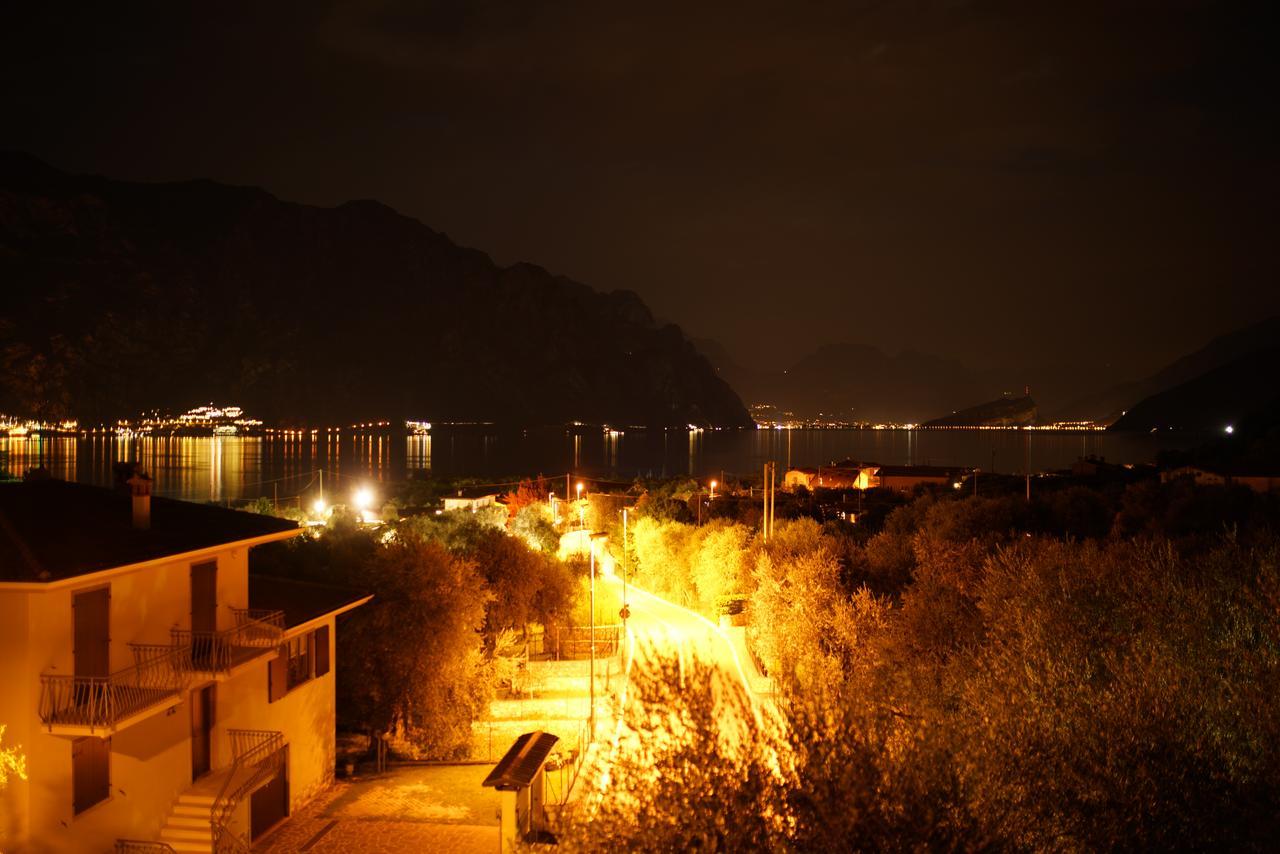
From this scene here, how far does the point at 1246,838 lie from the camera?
8625 mm

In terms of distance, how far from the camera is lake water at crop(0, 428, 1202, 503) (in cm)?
9919

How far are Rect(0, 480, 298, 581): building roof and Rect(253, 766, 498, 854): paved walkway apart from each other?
5.55m

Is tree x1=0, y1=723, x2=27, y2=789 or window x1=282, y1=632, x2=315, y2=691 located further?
window x1=282, y1=632, x2=315, y2=691

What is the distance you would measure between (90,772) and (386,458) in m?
132

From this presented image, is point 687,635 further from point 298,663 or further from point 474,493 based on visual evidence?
point 474,493

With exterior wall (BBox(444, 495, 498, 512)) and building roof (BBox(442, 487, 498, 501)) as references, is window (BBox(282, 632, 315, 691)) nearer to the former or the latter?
exterior wall (BBox(444, 495, 498, 512))

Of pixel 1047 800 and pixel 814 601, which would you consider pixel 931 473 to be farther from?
pixel 1047 800

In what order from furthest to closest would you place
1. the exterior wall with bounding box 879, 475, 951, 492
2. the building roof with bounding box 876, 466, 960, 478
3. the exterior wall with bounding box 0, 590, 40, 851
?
the building roof with bounding box 876, 466, 960, 478 → the exterior wall with bounding box 879, 475, 951, 492 → the exterior wall with bounding box 0, 590, 40, 851

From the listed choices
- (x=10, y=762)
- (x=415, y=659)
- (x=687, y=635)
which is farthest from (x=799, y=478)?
(x=10, y=762)

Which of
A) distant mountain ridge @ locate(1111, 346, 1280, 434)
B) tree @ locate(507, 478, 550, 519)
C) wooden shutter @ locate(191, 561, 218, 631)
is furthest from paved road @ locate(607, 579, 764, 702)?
distant mountain ridge @ locate(1111, 346, 1280, 434)

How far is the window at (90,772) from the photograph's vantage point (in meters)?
12.0

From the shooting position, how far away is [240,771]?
15.2 meters

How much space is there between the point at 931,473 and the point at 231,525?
70339mm

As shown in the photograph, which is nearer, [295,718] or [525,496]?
[295,718]
